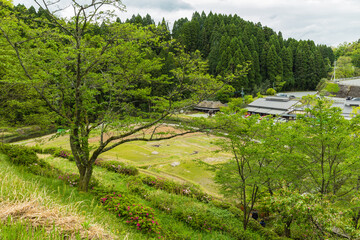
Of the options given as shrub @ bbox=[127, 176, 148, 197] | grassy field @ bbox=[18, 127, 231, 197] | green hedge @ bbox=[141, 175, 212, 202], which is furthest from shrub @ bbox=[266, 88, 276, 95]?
shrub @ bbox=[127, 176, 148, 197]

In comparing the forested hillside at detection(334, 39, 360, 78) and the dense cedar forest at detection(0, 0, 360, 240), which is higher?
the forested hillside at detection(334, 39, 360, 78)

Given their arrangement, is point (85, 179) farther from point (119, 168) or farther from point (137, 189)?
point (119, 168)

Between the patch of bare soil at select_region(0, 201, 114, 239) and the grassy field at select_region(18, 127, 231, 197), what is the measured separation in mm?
13399

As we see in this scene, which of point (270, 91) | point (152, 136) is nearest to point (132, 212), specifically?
point (152, 136)

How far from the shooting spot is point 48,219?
117 inches

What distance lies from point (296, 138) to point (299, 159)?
101 centimetres

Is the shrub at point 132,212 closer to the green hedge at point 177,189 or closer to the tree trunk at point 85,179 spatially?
the tree trunk at point 85,179

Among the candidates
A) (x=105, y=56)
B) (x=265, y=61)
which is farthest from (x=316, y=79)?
(x=105, y=56)

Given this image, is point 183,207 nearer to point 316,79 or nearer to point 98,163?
point 98,163

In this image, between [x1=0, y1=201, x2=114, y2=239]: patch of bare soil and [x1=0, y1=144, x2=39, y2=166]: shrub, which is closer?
[x1=0, y1=201, x2=114, y2=239]: patch of bare soil

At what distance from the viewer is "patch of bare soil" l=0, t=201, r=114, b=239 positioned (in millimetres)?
2885

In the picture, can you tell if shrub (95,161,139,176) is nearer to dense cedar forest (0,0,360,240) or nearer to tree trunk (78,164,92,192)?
dense cedar forest (0,0,360,240)

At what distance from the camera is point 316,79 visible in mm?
65812

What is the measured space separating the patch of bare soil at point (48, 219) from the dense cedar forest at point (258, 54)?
5211cm
